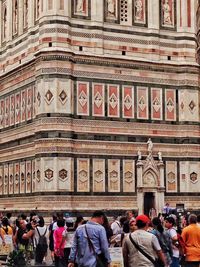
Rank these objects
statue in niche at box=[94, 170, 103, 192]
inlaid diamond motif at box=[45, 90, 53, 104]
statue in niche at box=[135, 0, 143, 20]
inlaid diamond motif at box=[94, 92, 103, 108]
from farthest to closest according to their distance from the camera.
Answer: statue in niche at box=[135, 0, 143, 20]
inlaid diamond motif at box=[94, 92, 103, 108]
statue in niche at box=[94, 170, 103, 192]
inlaid diamond motif at box=[45, 90, 53, 104]

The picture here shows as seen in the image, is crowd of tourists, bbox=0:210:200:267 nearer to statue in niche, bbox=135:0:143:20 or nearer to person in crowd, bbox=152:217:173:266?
person in crowd, bbox=152:217:173:266

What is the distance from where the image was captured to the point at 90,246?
893 cm

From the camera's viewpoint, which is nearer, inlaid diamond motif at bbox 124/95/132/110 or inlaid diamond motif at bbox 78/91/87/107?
inlaid diamond motif at bbox 78/91/87/107

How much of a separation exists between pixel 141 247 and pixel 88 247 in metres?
0.82

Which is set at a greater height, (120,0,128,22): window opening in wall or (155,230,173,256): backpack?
(120,0,128,22): window opening in wall

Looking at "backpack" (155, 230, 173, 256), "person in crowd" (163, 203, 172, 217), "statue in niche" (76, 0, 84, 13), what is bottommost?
"person in crowd" (163, 203, 172, 217)

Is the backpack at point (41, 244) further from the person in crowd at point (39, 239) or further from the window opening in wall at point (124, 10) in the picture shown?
the window opening in wall at point (124, 10)

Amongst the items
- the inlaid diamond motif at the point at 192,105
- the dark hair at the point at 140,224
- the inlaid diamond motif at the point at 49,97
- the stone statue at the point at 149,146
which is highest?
the inlaid diamond motif at the point at 49,97


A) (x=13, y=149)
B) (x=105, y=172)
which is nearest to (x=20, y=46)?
(x=13, y=149)

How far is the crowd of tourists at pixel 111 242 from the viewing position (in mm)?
8500

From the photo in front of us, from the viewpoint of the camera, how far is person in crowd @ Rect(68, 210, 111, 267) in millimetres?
8867

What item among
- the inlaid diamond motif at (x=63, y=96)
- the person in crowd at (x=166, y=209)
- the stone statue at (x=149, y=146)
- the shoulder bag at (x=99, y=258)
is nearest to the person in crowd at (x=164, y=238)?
the shoulder bag at (x=99, y=258)

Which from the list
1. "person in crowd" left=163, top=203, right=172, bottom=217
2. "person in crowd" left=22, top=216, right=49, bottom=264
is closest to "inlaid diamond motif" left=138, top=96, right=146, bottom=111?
"person in crowd" left=163, top=203, right=172, bottom=217

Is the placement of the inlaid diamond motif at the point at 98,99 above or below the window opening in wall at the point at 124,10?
below
